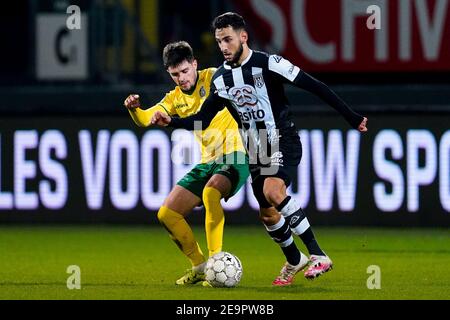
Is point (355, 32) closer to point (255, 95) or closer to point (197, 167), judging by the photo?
point (197, 167)

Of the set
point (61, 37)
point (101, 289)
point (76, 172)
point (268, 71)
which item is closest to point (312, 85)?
point (268, 71)

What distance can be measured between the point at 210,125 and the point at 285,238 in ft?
3.53

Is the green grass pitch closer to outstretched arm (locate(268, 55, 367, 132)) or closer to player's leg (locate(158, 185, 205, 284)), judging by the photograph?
player's leg (locate(158, 185, 205, 284))

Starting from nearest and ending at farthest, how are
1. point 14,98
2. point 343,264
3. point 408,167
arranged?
point 343,264, point 408,167, point 14,98

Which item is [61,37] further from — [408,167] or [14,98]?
[408,167]

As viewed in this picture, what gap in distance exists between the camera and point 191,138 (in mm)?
13688

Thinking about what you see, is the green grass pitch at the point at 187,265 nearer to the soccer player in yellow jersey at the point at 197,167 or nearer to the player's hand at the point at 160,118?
the soccer player in yellow jersey at the point at 197,167

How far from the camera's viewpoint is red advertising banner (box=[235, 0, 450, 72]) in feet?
48.4

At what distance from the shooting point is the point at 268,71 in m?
8.87

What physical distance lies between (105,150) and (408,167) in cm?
326

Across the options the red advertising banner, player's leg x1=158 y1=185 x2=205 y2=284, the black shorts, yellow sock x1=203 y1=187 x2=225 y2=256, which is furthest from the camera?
the red advertising banner

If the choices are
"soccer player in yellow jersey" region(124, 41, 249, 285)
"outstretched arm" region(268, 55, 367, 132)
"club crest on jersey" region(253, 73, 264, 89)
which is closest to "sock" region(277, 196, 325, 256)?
"soccer player in yellow jersey" region(124, 41, 249, 285)

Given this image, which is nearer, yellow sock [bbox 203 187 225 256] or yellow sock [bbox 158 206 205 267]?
yellow sock [bbox 203 187 225 256]

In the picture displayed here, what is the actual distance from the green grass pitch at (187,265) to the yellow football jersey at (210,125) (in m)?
0.97
